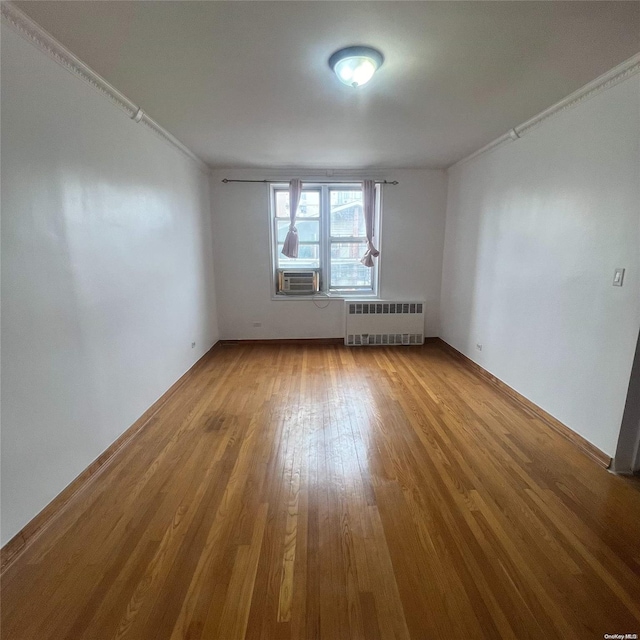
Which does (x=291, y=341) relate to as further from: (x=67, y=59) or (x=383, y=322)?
(x=67, y=59)

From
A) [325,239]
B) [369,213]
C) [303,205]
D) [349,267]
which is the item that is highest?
[303,205]

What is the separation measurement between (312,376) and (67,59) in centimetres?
301

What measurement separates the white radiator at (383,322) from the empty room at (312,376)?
1221 mm

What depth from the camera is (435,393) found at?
3078 mm

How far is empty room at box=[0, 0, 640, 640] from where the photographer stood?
130cm

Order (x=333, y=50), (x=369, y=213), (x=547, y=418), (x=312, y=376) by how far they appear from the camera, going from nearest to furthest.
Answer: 1. (x=333, y=50)
2. (x=547, y=418)
3. (x=312, y=376)
4. (x=369, y=213)

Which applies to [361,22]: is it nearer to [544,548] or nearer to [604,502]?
[544,548]

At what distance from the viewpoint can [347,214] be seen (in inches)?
182

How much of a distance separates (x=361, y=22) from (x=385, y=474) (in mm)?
2388

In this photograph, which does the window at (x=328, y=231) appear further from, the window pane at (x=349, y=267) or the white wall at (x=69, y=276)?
the white wall at (x=69, y=276)

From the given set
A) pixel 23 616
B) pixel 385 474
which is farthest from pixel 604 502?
pixel 23 616

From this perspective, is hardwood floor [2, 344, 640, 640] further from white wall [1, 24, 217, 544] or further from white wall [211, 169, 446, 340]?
white wall [211, 169, 446, 340]

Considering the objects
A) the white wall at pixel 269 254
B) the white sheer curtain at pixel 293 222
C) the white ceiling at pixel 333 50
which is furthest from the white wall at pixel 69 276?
the white sheer curtain at pixel 293 222

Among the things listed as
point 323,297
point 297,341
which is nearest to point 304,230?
point 323,297
